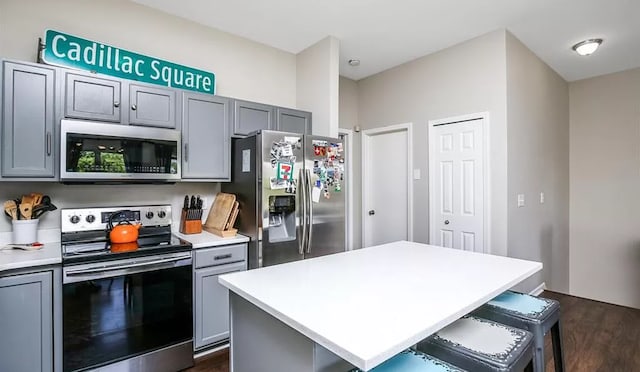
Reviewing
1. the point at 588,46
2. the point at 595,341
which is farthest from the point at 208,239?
the point at 588,46

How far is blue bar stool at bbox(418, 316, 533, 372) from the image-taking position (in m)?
1.21

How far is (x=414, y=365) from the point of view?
3.83 feet

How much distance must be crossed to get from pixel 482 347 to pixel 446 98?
2.78 m

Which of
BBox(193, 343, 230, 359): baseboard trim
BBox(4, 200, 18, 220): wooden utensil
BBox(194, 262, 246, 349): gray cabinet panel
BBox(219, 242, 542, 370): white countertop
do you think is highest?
BBox(4, 200, 18, 220): wooden utensil

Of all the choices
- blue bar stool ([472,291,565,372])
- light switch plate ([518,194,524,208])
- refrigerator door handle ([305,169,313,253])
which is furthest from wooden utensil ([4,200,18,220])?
light switch plate ([518,194,524,208])

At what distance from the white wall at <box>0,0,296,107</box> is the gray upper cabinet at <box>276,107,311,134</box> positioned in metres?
0.40

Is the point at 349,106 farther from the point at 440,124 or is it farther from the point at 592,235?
the point at 592,235

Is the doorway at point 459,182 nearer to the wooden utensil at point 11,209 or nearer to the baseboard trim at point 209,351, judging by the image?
the baseboard trim at point 209,351

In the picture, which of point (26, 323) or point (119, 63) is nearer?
point (26, 323)

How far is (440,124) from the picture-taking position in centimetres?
351

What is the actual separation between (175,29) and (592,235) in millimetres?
5592

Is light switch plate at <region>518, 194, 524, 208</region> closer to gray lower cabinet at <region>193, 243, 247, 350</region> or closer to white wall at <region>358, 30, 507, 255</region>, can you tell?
white wall at <region>358, 30, 507, 255</region>

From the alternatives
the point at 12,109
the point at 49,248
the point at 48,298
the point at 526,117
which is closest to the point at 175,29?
the point at 12,109

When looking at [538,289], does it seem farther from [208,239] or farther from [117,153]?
[117,153]
